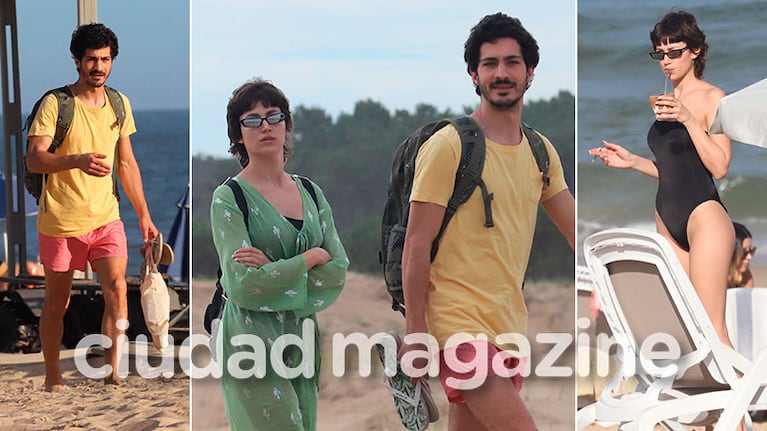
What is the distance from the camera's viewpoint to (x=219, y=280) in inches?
183

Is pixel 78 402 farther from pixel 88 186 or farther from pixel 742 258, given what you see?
pixel 742 258

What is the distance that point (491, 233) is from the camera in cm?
438

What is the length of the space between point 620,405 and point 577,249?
810 mm

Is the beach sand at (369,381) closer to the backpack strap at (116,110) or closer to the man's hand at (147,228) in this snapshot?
the man's hand at (147,228)

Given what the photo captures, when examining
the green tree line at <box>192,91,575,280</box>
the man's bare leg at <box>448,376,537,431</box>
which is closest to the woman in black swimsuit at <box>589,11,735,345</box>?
the green tree line at <box>192,91,575,280</box>

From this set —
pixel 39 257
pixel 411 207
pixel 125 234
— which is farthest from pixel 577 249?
pixel 39 257

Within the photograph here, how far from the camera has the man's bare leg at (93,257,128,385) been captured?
189 inches

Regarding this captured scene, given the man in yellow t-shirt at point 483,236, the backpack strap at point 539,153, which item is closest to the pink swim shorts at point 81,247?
the man in yellow t-shirt at point 483,236

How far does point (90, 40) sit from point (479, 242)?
73.9 inches

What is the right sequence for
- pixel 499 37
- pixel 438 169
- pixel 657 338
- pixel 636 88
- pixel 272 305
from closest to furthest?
1. pixel 438 169
2. pixel 272 305
3. pixel 499 37
4. pixel 657 338
5. pixel 636 88

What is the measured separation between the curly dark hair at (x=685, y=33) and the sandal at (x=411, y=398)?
173 cm

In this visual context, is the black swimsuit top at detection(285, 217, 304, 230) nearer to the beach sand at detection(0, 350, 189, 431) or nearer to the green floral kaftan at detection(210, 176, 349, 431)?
the green floral kaftan at detection(210, 176, 349, 431)

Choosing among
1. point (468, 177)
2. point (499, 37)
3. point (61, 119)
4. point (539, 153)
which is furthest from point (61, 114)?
point (539, 153)

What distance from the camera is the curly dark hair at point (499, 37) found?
4512 millimetres
